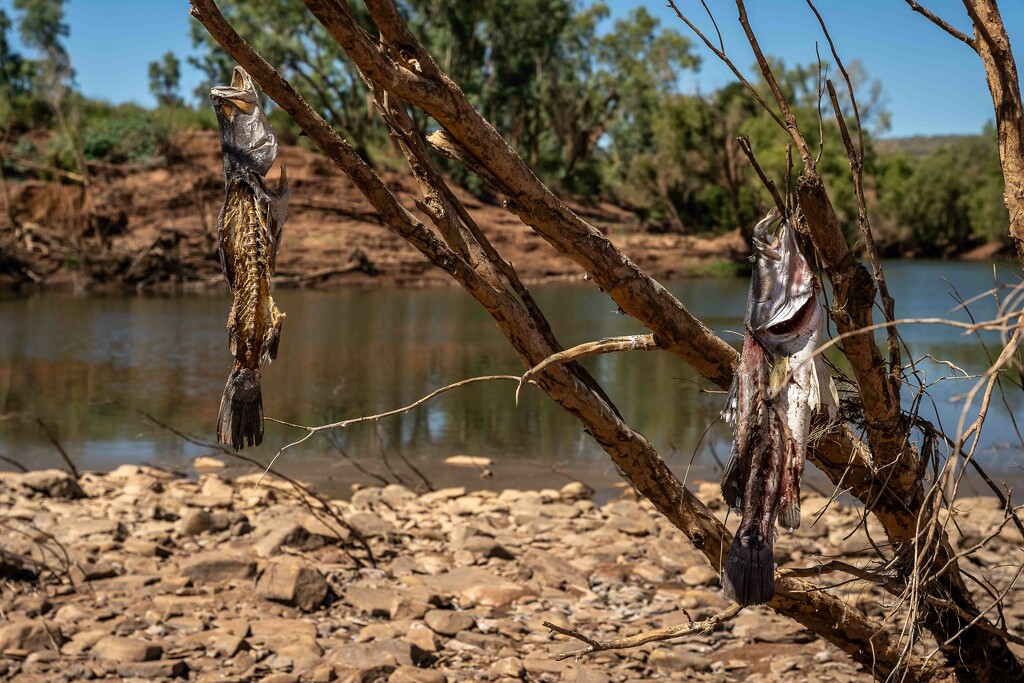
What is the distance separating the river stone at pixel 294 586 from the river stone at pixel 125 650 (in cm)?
69

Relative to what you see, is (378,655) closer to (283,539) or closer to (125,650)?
(125,650)

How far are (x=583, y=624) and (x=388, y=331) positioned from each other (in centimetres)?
1393

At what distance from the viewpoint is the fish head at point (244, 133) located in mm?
2324

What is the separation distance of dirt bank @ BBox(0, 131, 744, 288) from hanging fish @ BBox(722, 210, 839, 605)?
73.3 ft

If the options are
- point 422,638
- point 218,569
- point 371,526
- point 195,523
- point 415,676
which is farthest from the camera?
point 371,526

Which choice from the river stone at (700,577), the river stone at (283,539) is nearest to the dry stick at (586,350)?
the river stone at (700,577)

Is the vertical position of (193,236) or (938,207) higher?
(938,207)

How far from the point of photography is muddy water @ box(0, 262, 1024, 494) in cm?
894

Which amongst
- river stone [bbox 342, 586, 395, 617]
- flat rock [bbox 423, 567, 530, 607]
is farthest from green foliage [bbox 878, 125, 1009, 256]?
river stone [bbox 342, 586, 395, 617]

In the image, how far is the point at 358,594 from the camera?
15.9 ft

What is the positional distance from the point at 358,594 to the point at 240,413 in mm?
2711

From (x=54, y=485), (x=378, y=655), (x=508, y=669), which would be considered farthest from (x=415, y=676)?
(x=54, y=485)

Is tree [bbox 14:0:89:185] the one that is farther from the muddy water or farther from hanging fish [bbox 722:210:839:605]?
hanging fish [bbox 722:210:839:605]

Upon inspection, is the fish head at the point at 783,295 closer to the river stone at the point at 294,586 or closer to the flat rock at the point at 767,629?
the flat rock at the point at 767,629
